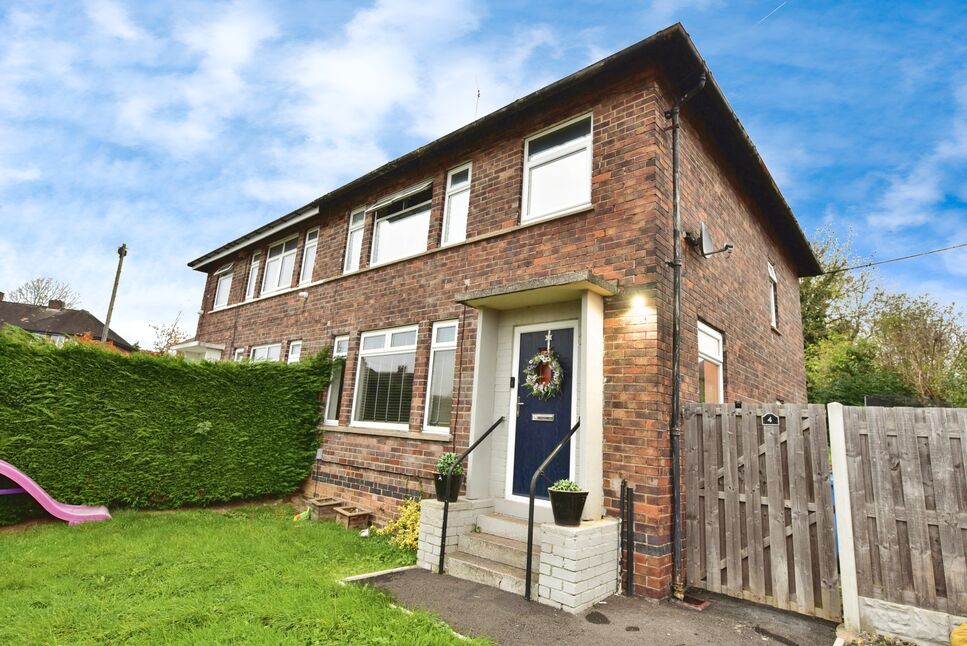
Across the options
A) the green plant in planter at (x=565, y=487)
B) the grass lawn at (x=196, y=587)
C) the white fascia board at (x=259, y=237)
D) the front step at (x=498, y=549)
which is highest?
the white fascia board at (x=259, y=237)

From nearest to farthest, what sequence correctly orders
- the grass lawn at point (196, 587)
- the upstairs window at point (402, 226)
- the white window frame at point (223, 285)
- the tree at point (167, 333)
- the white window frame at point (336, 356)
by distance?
the grass lawn at point (196, 587)
the upstairs window at point (402, 226)
the white window frame at point (336, 356)
the white window frame at point (223, 285)
the tree at point (167, 333)

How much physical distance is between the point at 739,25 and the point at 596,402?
618 cm

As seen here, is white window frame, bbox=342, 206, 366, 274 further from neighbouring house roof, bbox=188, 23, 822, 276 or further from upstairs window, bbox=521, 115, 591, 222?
upstairs window, bbox=521, 115, 591, 222

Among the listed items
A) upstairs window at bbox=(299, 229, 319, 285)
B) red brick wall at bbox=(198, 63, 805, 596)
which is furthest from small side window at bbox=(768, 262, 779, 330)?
upstairs window at bbox=(299, 229, 319, 285)

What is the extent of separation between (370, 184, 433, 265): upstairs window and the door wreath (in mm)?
3237

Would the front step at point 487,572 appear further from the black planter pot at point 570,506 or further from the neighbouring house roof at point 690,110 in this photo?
the neighbouring house roof at point 690,110

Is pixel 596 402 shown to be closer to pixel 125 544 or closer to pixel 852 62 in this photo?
pixel 125 544

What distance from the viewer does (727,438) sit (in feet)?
15.4

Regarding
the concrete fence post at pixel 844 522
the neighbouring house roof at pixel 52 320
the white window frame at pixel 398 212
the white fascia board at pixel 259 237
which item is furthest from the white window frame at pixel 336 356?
the neighbouring house roof at pixel 52 320

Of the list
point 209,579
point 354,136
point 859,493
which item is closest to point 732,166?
point 859,493

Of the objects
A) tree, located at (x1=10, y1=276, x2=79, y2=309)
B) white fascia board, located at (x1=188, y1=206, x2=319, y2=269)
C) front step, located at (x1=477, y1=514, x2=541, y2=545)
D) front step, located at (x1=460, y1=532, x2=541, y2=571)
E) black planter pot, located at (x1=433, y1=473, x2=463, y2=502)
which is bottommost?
front step, located at (x1=460, y1=532, x2=541, y2=571)

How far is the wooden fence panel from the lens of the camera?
342 cm

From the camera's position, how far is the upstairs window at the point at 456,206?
7.49 m

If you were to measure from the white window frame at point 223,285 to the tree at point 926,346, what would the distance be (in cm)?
2411
